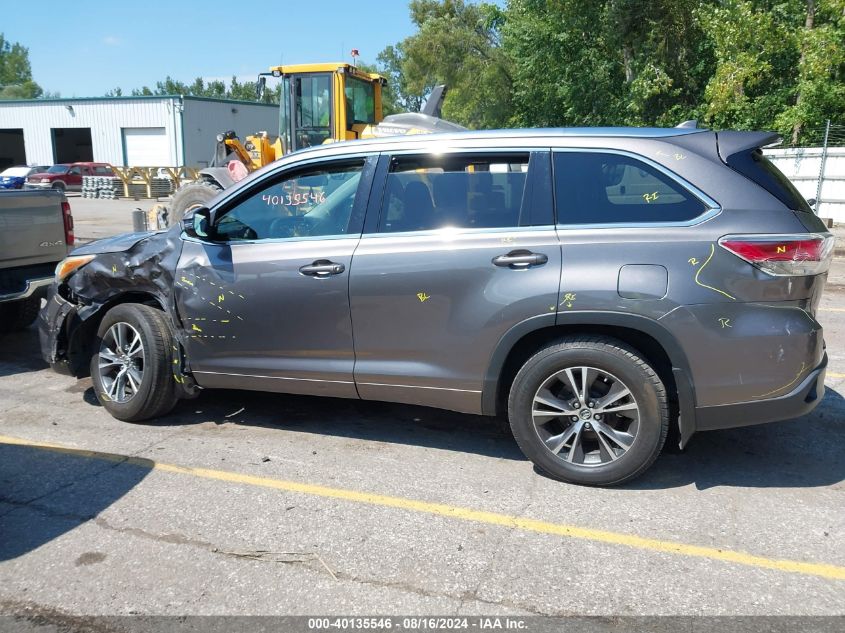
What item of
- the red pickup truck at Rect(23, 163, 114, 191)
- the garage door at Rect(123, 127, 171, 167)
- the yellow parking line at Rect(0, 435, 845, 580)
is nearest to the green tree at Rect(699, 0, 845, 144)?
the yellow parking line at Rect(0, 435, 845, 580)

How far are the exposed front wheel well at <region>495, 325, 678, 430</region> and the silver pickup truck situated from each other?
4879 mm

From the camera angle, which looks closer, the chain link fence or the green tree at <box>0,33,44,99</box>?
the chain link fence

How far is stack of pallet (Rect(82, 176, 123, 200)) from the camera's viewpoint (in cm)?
3025

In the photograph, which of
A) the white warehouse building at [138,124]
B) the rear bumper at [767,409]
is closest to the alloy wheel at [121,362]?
the rear bumper at [767,409]

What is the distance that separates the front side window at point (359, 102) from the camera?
486 inches

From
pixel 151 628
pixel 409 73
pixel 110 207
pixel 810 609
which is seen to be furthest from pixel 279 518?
pixel 409 73

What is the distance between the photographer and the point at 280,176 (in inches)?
177

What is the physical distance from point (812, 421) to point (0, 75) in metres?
122

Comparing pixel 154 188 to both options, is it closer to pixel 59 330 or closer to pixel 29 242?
pixel 29 242

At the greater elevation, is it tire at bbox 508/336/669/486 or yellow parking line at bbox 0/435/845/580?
tire at bbox 508/336/669/486

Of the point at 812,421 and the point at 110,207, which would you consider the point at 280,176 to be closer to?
the point at 812,421

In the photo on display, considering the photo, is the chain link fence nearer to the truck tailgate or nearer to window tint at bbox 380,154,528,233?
window tint at bbox 380,154,528,233

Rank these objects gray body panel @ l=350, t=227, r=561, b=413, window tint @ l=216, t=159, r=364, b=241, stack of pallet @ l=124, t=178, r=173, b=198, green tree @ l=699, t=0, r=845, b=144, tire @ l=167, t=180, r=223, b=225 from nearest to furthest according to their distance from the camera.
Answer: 1. gray body panel @ l=350, t=227, r=561, b=413
2. window tint @ l=216, t=159, r=364, b=241
3. tire @ l=167, t=180, r=223, b=225
4. green tree @ l=699, t=0, r=845, b=144
5. stack of pallet @ l=124, t=178, r=173, b=198

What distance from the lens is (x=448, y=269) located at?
388cm
